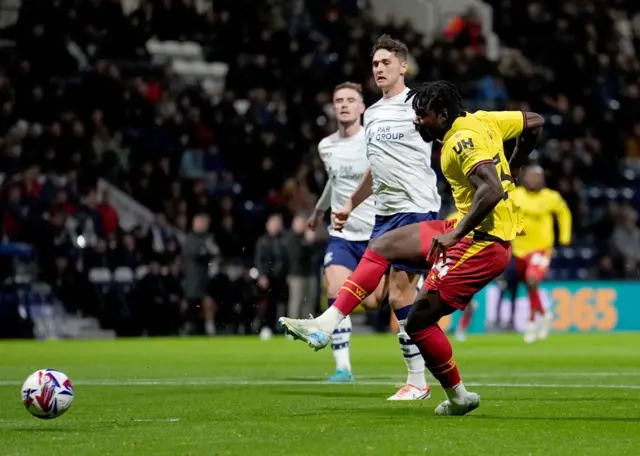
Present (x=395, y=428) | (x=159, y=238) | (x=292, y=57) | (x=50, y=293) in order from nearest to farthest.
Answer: (x=395, y=428), (x=50, y=293), (x=159, y=238), (x=292, y=57)

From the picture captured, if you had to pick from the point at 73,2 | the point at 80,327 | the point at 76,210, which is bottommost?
the point at 80,327

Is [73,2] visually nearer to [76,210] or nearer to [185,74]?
[185,74]

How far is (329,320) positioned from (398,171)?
6.68ft

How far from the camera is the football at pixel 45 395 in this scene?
822cm

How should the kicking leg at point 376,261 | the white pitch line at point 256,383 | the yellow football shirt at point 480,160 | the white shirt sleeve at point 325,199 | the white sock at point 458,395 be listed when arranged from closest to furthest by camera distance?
the yellow football shirt at point 480,160, the white sock at point 458,395, the kicking leg at point 376,261, the white pitch line at point 256,383, the white shirt sleeve at point 325,199

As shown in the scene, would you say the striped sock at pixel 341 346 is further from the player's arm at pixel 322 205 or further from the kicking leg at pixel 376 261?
the kicking leg at pixel 376 261

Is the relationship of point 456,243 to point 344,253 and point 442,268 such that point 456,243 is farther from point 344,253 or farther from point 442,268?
point 344,253

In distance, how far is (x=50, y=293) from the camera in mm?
21750

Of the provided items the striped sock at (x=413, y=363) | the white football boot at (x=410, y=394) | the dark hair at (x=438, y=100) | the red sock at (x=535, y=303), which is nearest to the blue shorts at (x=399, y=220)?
the striped sock at (x=413, y=363)

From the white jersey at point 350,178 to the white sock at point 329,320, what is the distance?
343cm

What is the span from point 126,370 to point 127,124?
11022 mm

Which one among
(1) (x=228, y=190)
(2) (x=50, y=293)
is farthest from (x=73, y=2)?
(2) (x=50, y=293)

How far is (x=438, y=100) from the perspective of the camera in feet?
27.5

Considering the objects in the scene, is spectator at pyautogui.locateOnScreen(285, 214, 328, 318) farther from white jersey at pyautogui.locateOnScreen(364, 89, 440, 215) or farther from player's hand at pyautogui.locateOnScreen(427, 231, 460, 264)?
player's hand at pyautogui.locateOnScreen(427, 231, 460, 264)
